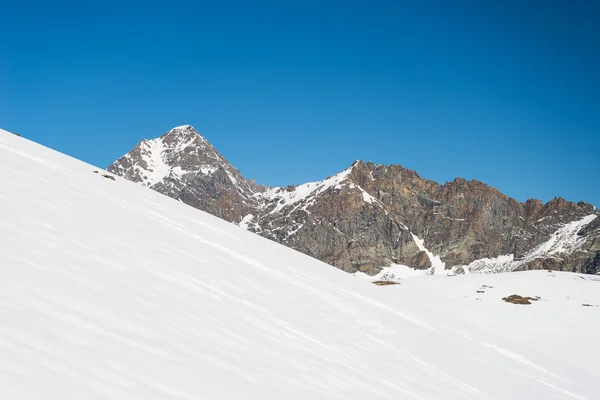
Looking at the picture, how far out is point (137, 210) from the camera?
1462cm

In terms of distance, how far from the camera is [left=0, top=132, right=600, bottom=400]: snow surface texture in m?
5.08

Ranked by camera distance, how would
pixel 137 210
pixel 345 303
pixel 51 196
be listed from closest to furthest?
pixel 51 196
pixel 345 303
pixel 137 210

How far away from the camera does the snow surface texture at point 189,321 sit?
508 centimetres

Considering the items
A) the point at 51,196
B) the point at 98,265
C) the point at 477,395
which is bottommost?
the point at 477,395

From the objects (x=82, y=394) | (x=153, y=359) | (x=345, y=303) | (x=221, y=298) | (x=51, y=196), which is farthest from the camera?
(x=345, y=303)

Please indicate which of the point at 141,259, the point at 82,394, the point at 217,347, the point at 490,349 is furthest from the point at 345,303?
the point at 82,394

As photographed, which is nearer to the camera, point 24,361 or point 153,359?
point 24,361

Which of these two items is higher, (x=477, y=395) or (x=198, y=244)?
(x=198, y=244)

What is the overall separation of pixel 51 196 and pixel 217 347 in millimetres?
7147

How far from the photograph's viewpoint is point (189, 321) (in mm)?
7223

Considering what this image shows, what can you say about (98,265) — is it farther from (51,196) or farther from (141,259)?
(51,196)

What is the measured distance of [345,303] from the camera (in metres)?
13.3

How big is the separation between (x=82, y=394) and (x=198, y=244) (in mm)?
9164

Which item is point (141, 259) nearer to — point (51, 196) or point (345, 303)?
point (51, 196)
